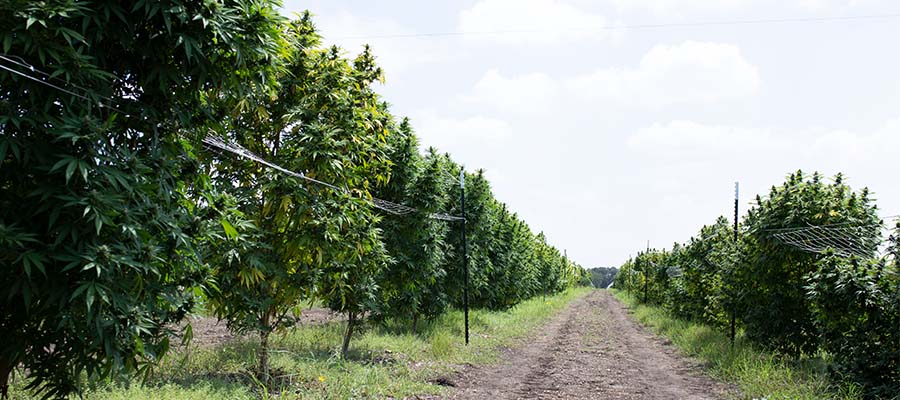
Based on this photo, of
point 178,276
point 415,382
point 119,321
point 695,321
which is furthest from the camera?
point 695,321

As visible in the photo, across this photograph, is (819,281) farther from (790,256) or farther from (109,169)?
(109,169)

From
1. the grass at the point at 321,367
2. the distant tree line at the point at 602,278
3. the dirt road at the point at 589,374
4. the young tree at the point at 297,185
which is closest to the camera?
the grass at the point at 321,367

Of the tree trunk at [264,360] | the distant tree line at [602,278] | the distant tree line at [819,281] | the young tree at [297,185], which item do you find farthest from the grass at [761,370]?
the distant tree line at [602,278]

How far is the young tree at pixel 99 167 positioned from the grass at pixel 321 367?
3.65ft

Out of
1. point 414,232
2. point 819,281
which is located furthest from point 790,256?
point 414,232

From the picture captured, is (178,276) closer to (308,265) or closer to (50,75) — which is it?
(50,75)

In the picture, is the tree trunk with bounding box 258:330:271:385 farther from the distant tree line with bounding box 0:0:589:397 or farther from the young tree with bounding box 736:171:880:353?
the young tree with bounding box 736:171:880:353

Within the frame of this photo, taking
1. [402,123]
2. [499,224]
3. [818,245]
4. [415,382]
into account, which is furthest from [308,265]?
[499,224]

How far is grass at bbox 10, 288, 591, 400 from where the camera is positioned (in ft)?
25.9

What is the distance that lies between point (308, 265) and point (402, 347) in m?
6.06

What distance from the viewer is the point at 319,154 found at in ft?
27.8

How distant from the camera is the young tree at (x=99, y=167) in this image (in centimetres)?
345

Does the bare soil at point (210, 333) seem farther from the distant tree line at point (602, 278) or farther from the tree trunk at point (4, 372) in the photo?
the distant tree line at point (602, 278)

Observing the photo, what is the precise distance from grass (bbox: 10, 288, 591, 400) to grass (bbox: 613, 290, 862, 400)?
5.21 metres
